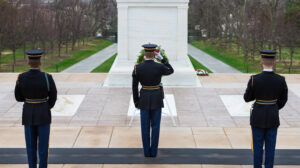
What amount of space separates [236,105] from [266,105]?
4.18 meters

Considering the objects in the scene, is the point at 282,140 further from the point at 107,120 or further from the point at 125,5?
the point at 125,5

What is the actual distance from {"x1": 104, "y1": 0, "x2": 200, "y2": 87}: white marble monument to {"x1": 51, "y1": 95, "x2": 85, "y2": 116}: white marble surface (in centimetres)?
174

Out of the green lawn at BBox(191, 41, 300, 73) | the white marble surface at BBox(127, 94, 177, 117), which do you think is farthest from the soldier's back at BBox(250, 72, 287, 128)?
the green lawn at BBox(191, 41, 300, 73)

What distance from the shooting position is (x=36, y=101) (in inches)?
213

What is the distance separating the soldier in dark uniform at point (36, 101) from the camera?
17.5 ft

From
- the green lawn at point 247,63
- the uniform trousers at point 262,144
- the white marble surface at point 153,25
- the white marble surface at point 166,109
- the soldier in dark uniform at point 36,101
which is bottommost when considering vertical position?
the green lawn at point 247,63

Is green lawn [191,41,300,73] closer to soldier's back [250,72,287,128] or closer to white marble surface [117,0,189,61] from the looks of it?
white marble surface [117,0,189,61]

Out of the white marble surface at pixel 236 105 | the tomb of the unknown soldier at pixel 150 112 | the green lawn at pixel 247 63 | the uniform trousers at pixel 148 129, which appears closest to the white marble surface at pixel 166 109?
the tomb of the unknown soldier at pixel 150 112

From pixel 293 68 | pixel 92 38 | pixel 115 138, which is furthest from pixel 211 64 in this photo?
pixel 92 38

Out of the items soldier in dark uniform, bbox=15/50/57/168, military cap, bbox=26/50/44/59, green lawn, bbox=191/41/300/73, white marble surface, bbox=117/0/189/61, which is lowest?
green lawn, bbox=191/41/300/73

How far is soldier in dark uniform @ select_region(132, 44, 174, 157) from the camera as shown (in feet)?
20.3

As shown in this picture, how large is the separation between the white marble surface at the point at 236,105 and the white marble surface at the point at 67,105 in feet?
11.1

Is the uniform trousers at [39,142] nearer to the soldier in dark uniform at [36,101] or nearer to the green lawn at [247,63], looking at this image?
the soldier in dark uniform at [36,101]

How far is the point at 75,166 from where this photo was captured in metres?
6.00
